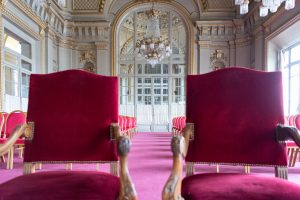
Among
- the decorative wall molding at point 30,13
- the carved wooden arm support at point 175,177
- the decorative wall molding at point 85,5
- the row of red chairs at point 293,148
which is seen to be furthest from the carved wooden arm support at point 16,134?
the decorative wall molding at point 85,5

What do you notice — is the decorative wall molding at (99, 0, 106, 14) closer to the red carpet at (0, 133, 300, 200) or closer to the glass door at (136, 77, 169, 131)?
the glass door at (136, 77, 169, 131)

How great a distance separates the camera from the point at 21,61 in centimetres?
785

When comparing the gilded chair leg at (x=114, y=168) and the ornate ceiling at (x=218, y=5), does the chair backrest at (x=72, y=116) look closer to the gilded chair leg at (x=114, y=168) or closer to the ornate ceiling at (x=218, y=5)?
the gilded chair leg at (x=114, y=168)

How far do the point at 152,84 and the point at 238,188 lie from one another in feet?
35.3

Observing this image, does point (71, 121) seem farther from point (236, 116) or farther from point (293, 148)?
point (293, 148)

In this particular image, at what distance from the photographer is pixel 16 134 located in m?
1.55

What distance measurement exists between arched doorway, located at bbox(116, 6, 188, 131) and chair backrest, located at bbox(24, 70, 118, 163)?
395 inches

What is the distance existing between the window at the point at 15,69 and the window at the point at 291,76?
718 centimetres

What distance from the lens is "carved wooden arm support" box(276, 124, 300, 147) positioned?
1431 mm

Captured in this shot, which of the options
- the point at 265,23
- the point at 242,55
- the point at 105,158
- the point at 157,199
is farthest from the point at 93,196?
the point at 242,55

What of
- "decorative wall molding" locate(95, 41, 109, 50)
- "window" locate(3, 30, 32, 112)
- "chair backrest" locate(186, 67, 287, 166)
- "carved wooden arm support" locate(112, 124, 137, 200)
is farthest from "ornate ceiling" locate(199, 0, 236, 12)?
"carved wooden arm support" locate(112, 124, 137, 200)

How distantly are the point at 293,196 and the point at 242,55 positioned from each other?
403 inches

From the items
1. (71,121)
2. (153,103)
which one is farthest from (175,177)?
(153,103)

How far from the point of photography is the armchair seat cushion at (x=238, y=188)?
45.4 inches
